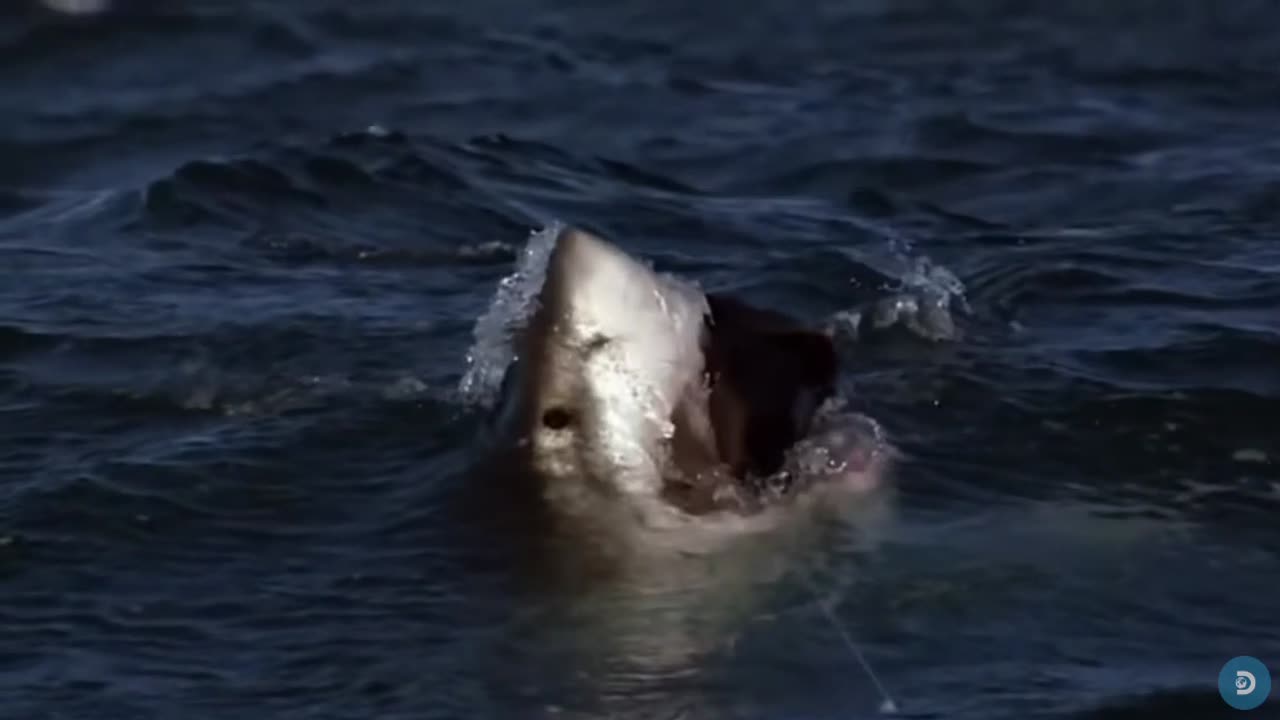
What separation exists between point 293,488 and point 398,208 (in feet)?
11.5

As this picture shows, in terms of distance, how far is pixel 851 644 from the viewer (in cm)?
663

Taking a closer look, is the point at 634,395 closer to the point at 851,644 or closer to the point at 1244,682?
the point at 851,644

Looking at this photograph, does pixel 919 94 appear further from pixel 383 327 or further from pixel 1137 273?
pixel 383 327

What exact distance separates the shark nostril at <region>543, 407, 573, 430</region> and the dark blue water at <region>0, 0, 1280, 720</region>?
0.29 meters

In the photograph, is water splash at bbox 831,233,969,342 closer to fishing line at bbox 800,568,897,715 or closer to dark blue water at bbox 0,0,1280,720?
dark blue water at bbox 0,0,1280,720

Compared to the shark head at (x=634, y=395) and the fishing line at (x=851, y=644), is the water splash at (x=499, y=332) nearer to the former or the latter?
the shark head at (x=634, y=395)

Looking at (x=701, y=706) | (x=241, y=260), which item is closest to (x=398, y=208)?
(x=241, y=260)

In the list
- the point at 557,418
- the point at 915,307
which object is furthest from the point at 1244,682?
the point at 915,307

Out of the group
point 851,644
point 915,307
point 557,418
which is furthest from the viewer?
point 915,307

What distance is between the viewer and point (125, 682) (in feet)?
21.6

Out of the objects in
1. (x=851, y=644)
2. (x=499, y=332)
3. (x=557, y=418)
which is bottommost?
(x=851, y=644)

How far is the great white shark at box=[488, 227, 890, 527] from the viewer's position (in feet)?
23.4

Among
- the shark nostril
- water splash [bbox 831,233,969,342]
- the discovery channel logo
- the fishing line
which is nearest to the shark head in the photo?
the shark nostril

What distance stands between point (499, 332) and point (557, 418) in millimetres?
1191
